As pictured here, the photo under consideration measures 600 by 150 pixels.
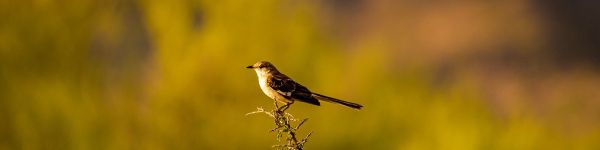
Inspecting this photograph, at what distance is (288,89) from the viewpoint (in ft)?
9.87

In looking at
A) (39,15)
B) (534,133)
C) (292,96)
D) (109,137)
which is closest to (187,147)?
(109,137)

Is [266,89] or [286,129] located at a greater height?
[266,89]

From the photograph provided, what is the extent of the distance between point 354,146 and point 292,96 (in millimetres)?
3622

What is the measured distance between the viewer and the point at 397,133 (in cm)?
655

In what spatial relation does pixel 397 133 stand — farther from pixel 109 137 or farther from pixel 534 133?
pixel 109 137

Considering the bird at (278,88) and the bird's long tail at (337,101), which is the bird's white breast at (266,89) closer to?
the bird at (278,88)

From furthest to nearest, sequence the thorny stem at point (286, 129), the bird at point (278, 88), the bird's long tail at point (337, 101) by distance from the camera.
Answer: the bird at point (278, 88), the bird's long tail at point (337, 101), the thorny stem at point (286, 129)

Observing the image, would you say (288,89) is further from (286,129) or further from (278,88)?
(286,129)

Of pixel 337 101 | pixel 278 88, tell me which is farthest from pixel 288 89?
pixel 337 101

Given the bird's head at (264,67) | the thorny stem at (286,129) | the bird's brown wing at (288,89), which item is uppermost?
the bird's head at (264,67)

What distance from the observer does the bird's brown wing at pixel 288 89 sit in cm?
293

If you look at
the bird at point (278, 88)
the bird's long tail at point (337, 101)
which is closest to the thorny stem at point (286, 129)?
the bird's long tail at point (337, 101)

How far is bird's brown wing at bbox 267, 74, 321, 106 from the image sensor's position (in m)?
2.93

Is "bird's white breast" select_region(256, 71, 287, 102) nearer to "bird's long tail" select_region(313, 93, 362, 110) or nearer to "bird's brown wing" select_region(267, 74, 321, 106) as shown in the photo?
"bird's brown wing" select_region(267, 74, 321, 106)
